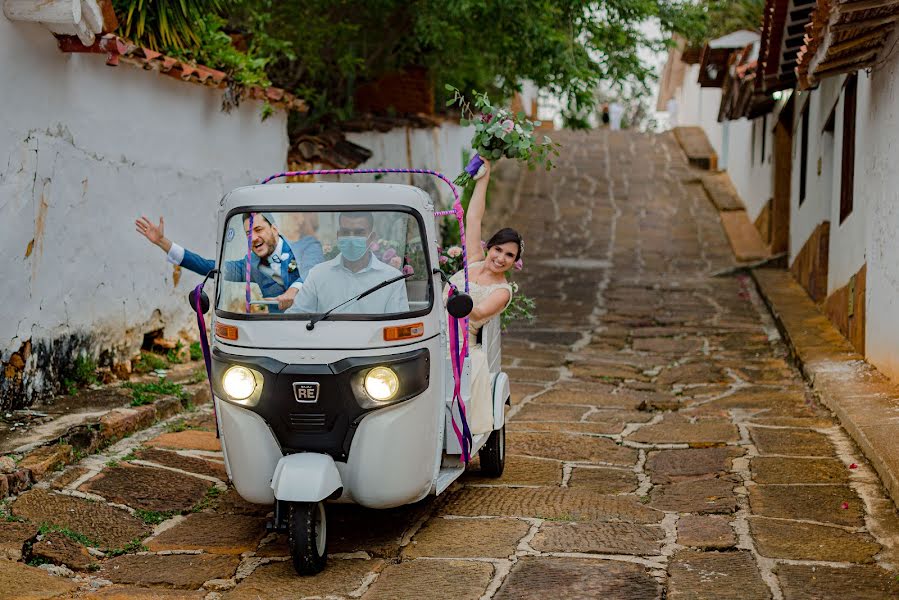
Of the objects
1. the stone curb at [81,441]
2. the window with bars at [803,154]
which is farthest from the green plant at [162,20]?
the window with bars at [803,154]

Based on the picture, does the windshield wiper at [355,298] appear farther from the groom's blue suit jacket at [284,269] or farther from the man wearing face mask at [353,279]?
the groom's blue suit jacket at [284,269]

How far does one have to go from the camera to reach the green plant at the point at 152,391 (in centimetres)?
725

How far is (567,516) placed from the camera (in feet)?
17.6

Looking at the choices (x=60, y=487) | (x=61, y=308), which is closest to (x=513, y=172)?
(x=61, y=308)

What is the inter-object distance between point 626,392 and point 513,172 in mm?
14494

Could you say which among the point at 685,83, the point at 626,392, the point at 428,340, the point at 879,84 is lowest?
the point at 626,392

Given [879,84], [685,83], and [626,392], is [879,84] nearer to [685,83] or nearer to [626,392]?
[626,392]

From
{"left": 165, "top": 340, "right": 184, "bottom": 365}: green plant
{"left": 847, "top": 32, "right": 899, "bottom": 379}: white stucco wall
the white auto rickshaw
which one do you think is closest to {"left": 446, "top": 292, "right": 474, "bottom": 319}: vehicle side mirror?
A: the white auto rickshaw

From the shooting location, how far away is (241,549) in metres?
5.00

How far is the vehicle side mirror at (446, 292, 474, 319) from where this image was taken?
189 inches

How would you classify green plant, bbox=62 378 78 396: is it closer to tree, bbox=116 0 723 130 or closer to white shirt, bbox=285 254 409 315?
white shirt, bbox=285 254 409 315

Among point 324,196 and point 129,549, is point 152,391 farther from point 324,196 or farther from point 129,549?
point 324,196

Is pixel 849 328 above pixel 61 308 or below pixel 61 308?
below

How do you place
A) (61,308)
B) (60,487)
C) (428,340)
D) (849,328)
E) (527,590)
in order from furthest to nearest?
(849,328) < (61,308) < (60,487) < (428,340) < (527,590)
